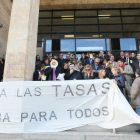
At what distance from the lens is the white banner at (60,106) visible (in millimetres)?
3828

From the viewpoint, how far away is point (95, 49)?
11.6 meters

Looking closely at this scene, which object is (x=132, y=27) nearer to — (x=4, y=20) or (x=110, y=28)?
(x=110, y=28)

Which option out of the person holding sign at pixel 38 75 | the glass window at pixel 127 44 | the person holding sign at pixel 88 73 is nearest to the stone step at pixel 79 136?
the person holding sign at pixel 88 73

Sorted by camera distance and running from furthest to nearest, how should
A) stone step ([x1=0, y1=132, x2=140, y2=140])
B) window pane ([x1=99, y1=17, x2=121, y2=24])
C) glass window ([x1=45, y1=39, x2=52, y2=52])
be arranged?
window pane ([x1=99, y1=17, x2=121, y2=24])
glass window ([x1=45, y1=39, x2=52, y2=52])
stone step ([x1=0, y1=132, x2=140, y2=140])

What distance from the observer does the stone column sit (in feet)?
17.4

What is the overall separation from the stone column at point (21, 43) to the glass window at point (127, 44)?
25.6ft

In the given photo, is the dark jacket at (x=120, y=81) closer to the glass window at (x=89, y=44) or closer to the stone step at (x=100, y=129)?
the stone step at (x=100, y=129)

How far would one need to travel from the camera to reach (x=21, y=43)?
5551mm

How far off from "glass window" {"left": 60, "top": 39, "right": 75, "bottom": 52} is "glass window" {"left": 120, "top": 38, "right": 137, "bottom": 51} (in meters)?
3.86

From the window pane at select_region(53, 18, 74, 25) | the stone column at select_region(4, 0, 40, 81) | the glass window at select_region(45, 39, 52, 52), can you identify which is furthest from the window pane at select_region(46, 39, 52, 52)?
the stone column at select_region(4, 0, 40, 81)

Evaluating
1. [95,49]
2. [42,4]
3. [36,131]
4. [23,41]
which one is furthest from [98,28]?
[36,131]

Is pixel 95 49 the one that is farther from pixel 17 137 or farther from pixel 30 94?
pixel 17 137

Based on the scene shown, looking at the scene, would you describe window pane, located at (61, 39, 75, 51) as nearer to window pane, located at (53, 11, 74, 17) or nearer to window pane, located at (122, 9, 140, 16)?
window pane, located at (53, 11, 74, 17)

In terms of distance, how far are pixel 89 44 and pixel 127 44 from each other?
298 centimetres
